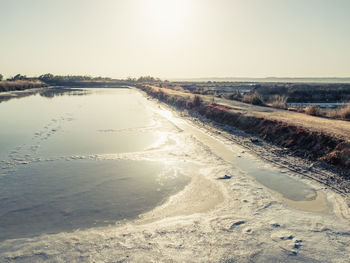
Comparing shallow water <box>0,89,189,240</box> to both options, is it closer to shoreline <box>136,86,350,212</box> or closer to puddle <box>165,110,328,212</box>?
puddle <box>165,110,328,212</box>

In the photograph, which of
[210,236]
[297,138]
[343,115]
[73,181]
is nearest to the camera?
[210,236]

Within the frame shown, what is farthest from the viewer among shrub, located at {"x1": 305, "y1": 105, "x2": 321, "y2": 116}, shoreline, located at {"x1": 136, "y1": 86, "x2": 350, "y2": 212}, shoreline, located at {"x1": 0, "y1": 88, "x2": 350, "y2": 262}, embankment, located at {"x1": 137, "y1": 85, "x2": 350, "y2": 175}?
shrub, located at {"x1": 305, "y1": 105, "x2": 321, "y2": 116}

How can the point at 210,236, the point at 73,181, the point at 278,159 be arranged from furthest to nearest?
the point at 278,159
the point at 73,181
the point at 210,236

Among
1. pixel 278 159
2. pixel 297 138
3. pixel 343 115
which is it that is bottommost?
pixel 278 159

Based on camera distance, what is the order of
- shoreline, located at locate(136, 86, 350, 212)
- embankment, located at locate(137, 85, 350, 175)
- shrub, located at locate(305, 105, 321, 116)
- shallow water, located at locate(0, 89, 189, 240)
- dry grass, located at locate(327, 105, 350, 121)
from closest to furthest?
shallow water, located at locate(0, 89, 189, 240) → shoreline, located at locate(136, 86, 350, 212) → embankment, located at locate(137, 85, 350, 175) → dry grass, located at locate(327, 105, 350, 121) → shrub, located at locate(305, 105, 321, 116)

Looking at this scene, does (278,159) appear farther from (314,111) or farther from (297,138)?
(314,111)

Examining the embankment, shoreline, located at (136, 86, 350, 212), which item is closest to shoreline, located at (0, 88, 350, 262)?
shoreline, located at (136, 86, 350, 212)

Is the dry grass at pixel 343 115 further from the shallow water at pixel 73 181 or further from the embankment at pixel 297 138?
the shallow water at pixel 73 181

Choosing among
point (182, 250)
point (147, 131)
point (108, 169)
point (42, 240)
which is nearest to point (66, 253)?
point (42, 240)

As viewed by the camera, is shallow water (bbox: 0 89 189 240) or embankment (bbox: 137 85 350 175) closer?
shallow water (bbox: 0 89 189 240)

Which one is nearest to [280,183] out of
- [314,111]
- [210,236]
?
[210,236]

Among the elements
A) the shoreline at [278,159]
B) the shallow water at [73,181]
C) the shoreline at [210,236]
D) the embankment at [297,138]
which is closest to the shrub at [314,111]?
the embankment at [297,138]

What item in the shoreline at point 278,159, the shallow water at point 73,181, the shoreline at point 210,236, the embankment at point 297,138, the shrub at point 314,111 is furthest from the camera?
the shrub at point 314,111

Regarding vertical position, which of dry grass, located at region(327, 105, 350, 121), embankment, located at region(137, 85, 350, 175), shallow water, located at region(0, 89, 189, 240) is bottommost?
shallow water, located at region(0, 89, 189, 240)
